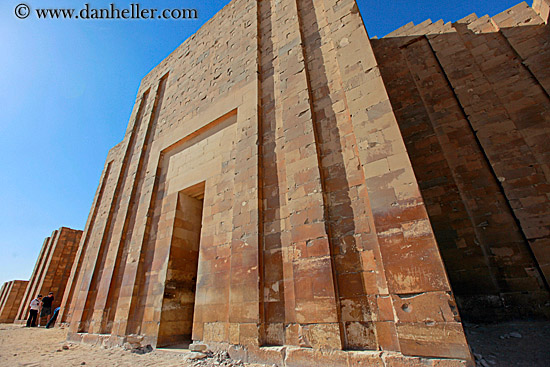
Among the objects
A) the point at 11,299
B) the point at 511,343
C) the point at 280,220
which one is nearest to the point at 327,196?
the point at 280,220

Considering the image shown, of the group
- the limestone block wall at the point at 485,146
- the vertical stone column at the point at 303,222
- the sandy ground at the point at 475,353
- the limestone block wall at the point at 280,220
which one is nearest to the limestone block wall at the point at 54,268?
the limestone block wall at the point at 280,220

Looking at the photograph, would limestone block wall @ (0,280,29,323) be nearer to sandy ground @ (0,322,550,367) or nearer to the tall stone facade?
the tall stone facade

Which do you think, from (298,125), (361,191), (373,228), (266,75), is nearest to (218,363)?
(373,228)

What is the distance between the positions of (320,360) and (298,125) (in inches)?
157

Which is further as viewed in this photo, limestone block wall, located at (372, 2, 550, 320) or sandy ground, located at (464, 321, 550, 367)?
limestone block wall, located at (372, 2, 550, 320)

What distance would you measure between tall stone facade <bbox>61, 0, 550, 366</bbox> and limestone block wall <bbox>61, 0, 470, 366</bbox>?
0.10ft

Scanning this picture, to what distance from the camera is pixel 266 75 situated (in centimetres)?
675

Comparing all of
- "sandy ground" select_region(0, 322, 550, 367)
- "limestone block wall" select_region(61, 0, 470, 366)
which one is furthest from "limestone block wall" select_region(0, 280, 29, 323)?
"sandy ground" select_region(0, 322, 550, 367)

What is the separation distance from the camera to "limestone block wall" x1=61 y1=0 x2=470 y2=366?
11.2ft

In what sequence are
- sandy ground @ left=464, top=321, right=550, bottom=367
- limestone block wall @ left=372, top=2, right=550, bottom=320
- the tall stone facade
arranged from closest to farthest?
sandy ground @ left=464, top=321, right=550, bottom=367 < the tall stone facade < limestone block wall @ left=372, top=2, right=550, bottom=320

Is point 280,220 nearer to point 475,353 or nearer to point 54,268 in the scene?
point 475,353

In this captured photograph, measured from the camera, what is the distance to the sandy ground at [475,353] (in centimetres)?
344

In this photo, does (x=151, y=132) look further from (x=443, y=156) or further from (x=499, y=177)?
(x=499, y=177)

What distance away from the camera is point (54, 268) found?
53.8 ft
